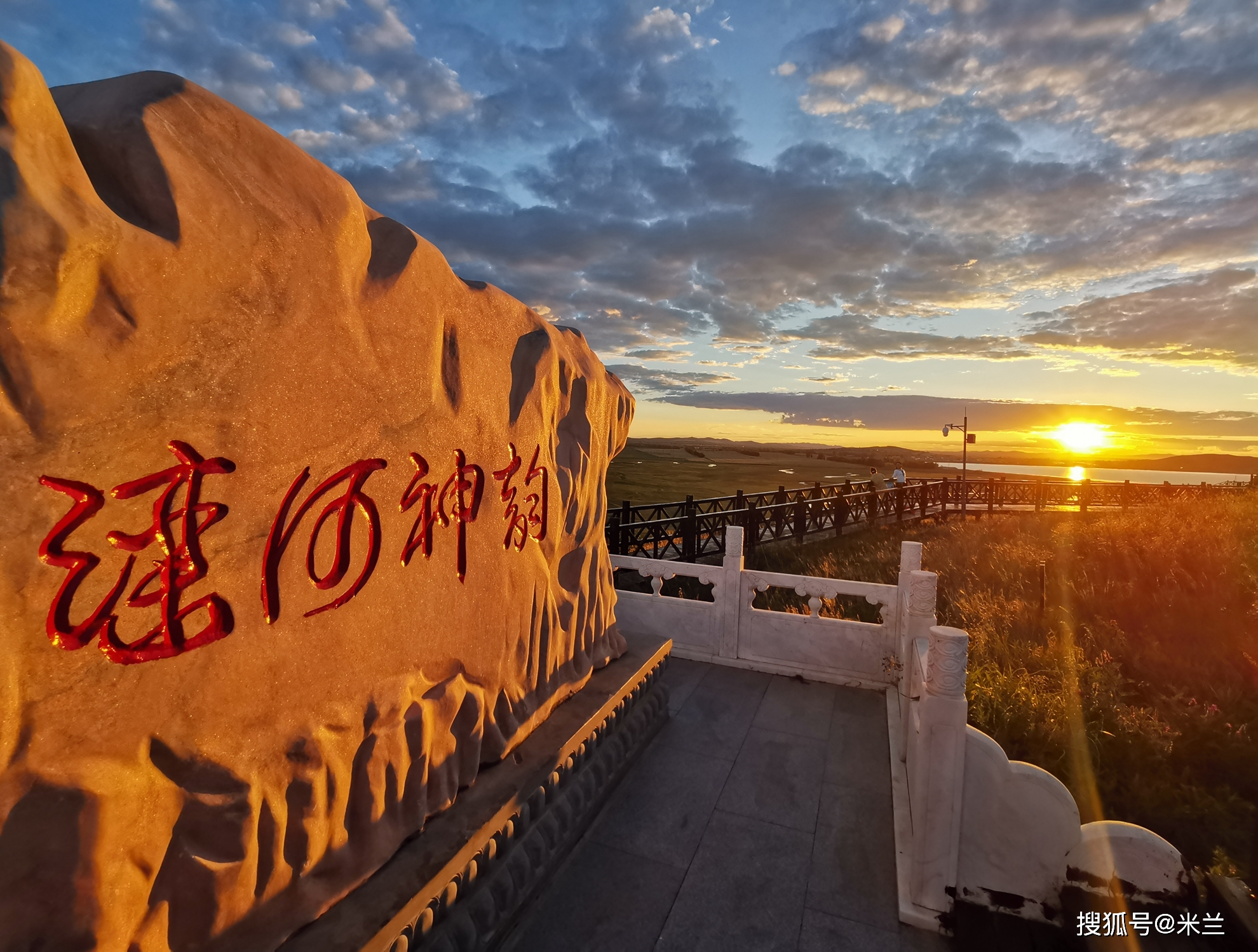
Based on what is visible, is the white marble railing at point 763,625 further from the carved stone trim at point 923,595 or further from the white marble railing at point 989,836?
the white marble railing at point 989,836

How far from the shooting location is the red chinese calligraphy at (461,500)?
131 inches

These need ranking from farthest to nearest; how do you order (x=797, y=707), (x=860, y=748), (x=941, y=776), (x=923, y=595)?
(x=797, y=707)
(x=860, y=748)
(x=923, y=595)
(x=941, y=776)

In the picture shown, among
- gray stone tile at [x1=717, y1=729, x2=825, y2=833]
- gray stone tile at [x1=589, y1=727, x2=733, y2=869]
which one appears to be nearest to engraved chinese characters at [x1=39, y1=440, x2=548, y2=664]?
gray stone tile at [x1=589, y1=727, x2=733, y2=869]

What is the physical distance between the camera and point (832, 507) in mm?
18656

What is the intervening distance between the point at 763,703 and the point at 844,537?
1331 cm

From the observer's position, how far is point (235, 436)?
2.21 m

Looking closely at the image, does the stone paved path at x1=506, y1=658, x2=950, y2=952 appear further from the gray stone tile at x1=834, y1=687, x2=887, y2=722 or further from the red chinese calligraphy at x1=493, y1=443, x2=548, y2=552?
the red chinese calligraphy at x1=493, y1=443, x2=548, y2=552

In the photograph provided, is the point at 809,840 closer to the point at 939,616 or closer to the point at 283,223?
the point at 283,223

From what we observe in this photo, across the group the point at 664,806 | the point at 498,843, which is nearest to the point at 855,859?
the point at 664,806

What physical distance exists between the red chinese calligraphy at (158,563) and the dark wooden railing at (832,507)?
925 cm

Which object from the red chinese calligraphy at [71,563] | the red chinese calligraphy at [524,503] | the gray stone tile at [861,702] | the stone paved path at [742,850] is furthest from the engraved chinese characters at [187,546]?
the gray stone tile at [861,702]

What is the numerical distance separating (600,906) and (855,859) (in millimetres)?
1663

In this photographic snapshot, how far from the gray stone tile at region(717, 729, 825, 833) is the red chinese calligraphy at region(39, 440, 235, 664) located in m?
3.69

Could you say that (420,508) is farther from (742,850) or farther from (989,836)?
(989,836)
